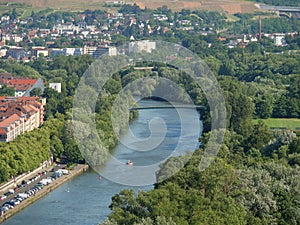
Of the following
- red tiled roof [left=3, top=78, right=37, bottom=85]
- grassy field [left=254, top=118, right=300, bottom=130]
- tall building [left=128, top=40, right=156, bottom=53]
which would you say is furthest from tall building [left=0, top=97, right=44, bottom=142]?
tall building [left=128, top=40, right=156, bottom=53]

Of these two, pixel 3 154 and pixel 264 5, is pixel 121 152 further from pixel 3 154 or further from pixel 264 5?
pixel 264 5

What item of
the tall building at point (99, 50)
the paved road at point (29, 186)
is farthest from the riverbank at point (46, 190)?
the tall building at point (99, 50)

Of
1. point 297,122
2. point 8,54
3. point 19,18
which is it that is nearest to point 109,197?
point 297,122

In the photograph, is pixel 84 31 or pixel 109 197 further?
pixel 84 31

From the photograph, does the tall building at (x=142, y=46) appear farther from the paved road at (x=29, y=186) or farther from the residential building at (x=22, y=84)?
the paved road at (x=29, y=186)

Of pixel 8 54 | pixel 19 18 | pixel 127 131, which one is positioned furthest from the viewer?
pixel 19 18
